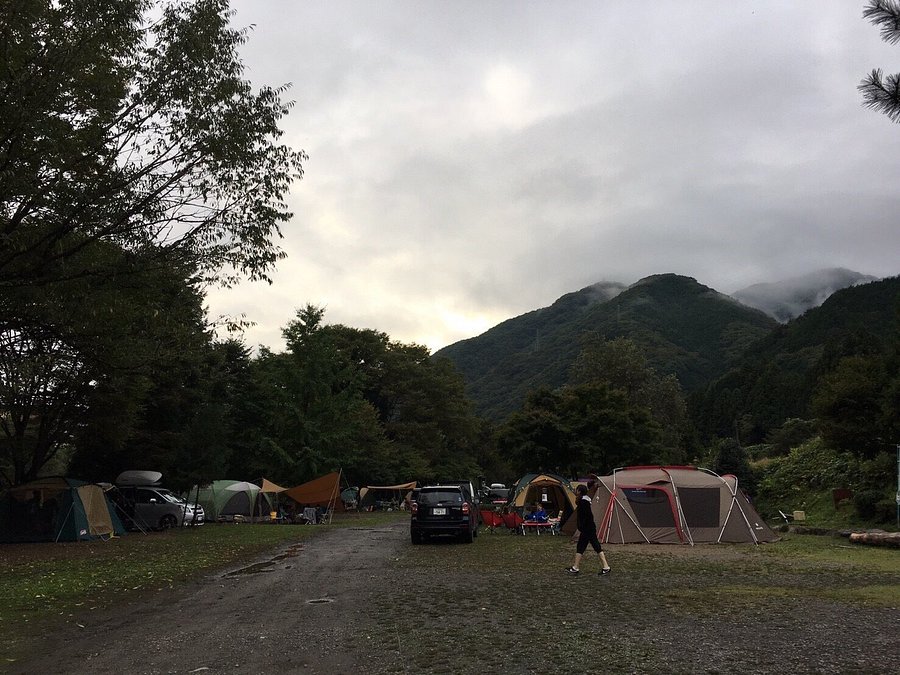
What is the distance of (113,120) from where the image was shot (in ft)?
43.7

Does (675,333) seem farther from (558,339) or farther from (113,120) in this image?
(113,120)

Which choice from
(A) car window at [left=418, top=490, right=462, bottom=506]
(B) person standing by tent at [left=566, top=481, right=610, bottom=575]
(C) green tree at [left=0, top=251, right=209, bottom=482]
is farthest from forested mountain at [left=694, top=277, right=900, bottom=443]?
(C) green tree at [left=0, top=251, right=209, bottom=482]

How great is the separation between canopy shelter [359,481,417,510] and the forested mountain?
126 feet

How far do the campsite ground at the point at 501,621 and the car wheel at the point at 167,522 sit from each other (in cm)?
1718

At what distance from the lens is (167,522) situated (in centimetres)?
2973

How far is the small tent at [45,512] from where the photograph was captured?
23.1m

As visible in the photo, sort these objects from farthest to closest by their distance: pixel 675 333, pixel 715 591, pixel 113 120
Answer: pixel 675 333
pixel 113 120
pixel 715 591

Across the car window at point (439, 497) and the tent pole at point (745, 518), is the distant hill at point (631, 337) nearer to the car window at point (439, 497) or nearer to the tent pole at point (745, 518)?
the tent pole at point (745, 518)

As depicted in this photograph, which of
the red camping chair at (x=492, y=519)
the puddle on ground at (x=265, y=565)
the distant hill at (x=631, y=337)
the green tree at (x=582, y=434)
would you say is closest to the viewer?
the puddle on ground at (x=265, y=565)

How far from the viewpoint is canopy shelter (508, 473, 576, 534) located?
24.0 m

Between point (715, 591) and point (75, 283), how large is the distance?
12.5m

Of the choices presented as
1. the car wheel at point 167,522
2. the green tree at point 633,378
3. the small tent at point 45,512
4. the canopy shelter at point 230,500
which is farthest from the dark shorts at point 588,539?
the green tree at point 633,378

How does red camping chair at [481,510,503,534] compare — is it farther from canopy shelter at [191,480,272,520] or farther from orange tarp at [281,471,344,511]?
canopy shelter at [191,480,272,520]

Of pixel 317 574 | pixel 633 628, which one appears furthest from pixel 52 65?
pixel 633 628
